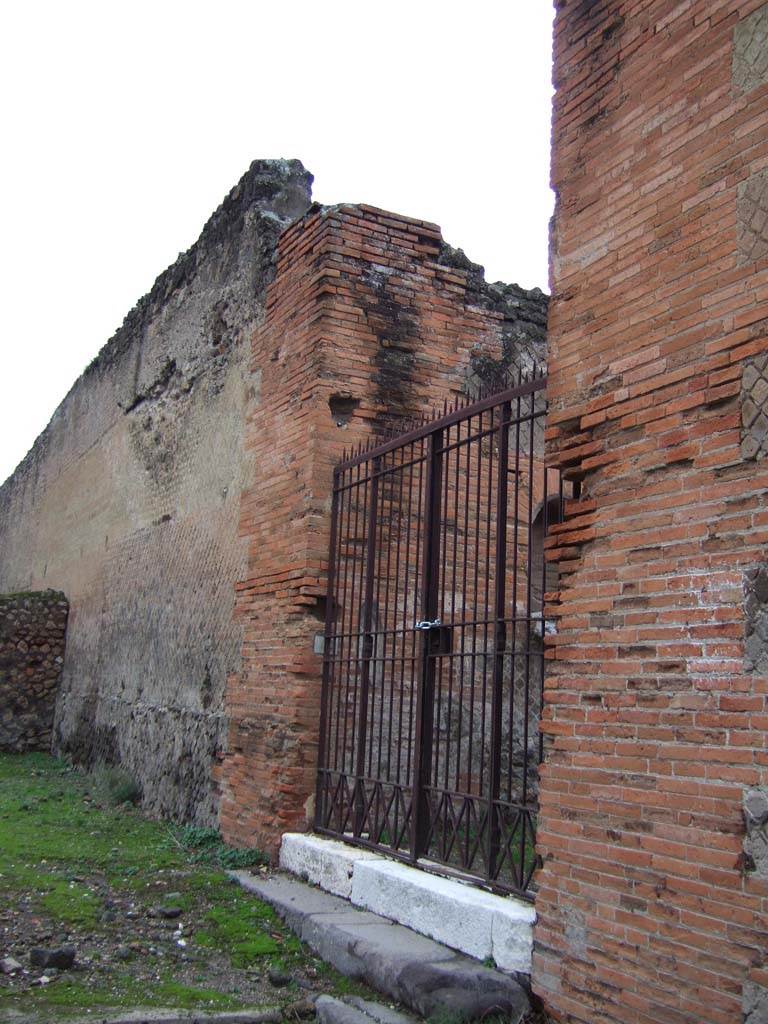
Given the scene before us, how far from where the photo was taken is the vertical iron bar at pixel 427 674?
206 inches

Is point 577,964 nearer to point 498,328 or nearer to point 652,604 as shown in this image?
point 652,604

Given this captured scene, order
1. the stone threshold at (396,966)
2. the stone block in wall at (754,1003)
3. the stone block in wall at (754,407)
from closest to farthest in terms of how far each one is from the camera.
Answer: the stone block in wall at (754,1003), the stone block in wall at (754,407), the stone threshold at (396,966)

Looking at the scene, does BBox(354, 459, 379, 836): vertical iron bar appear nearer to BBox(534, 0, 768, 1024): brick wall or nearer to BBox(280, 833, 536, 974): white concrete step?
BBox(280, 833, 536, 974): white concrete step

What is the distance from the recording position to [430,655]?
5359 mm

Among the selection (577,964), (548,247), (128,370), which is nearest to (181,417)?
(128,370)

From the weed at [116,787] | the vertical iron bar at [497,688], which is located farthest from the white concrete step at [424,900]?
the weed at [116,787]

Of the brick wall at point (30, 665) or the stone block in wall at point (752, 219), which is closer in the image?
the stone block in wall at point (752, 219)

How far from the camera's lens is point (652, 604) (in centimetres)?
371

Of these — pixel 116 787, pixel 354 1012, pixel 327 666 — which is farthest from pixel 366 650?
pixel 116 787

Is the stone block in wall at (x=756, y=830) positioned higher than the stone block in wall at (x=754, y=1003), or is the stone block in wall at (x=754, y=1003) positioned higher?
the stone block in wall at (x=756, y=830)

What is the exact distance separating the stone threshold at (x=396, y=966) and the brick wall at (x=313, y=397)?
1151mm

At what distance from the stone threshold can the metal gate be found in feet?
1.30

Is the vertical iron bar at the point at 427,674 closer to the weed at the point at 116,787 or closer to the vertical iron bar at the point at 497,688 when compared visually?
the vertical iron bar at the point at 497,688

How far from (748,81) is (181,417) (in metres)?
6.74
